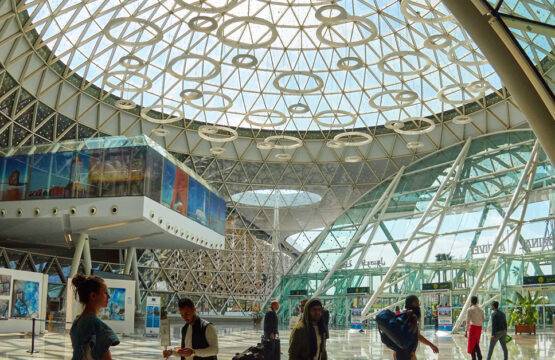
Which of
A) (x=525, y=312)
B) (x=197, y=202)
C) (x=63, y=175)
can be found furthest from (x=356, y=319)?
(x=63, y=175)

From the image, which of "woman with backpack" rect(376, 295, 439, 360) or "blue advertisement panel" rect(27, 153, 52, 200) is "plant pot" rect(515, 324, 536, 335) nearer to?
"blue advertisement panel" rect(27, 153, 52, 200)

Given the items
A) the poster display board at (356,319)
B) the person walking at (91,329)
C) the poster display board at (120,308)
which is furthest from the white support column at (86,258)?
the person walking at (91,329)

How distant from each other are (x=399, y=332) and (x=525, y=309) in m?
35.1

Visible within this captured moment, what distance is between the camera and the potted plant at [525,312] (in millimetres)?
39750

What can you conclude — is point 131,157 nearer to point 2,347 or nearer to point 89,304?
point 2,347

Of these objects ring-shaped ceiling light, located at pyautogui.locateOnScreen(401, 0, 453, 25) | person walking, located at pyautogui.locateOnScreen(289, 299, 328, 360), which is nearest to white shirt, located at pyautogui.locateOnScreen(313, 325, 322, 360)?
person walking, located at pyautogui.locateOnScreen(289, 299, 328, 360)

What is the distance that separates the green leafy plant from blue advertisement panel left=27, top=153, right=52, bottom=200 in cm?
3018

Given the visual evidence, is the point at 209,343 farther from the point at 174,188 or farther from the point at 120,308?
the point at 174,188

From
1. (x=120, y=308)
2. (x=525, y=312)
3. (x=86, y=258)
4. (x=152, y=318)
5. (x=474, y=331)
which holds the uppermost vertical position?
(x=86, y=258)

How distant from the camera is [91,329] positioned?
618 cm

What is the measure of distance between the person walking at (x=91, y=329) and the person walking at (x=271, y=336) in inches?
205

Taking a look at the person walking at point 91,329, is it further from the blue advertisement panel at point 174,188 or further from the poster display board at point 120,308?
the blue advertisement panel at point 174,188

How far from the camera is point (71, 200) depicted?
38312 mm

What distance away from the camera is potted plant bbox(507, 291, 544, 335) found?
130 feet
